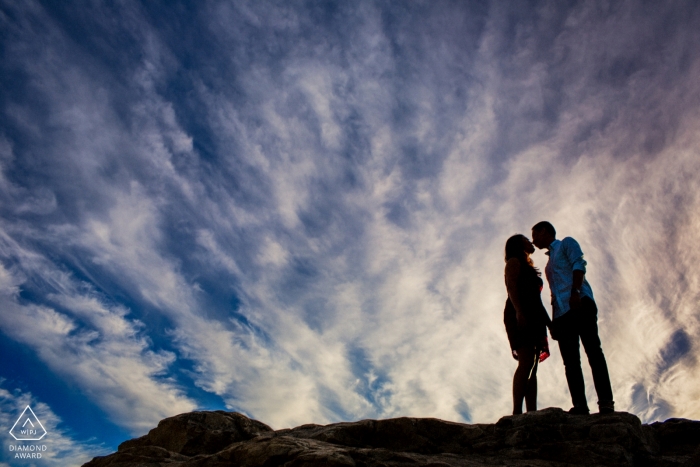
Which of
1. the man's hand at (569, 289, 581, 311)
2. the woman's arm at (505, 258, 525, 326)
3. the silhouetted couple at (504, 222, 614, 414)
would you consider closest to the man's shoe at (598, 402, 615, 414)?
the silhouetted couple at (504, 222, 614, 414)

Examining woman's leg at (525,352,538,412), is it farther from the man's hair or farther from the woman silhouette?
the man's hair

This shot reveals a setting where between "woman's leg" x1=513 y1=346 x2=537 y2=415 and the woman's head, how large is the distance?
1.58 metres

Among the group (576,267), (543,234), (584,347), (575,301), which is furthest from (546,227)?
(584,347)

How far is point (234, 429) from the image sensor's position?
279 inches

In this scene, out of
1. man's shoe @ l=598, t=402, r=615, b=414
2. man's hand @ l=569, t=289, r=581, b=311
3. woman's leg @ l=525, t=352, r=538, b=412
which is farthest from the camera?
woman's leg @ l=525, t=352, r=538, b=412

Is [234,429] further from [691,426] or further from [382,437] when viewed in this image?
[691,426]

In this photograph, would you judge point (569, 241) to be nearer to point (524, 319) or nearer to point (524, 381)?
point (524, 319)

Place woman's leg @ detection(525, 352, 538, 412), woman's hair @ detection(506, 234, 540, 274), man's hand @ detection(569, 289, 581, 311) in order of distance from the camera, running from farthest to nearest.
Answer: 1. woman's hair @ detection(506, 234, 540, 274)
2. woman's leg @ detection(525, 352, 538, 412)
3. man's hand @ detection(569, 289, 581, 311)

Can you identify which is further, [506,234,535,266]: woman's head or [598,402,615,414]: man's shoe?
[506,234,535,266]: woman's head

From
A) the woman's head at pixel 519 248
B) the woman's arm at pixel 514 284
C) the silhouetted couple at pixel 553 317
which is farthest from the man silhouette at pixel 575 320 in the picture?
the woman's arm at pixel 514 284

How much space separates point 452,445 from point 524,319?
97.4 inches

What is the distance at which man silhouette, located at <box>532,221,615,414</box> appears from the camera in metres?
5.92

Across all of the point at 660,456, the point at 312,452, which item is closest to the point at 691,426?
the point at 660,456

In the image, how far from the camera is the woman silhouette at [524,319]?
6520 mm
